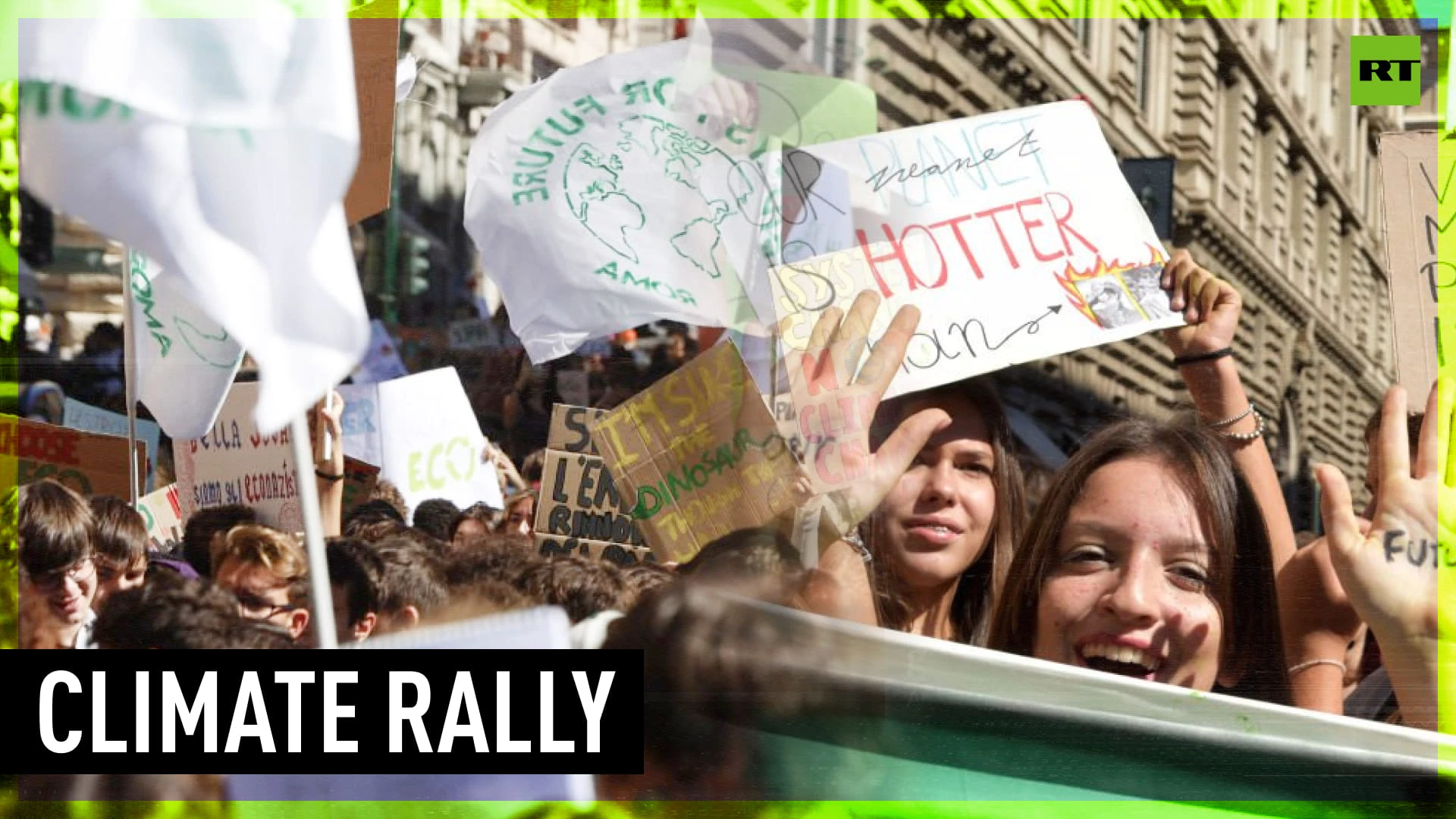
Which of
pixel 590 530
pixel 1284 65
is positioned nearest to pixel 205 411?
pixel 590 530

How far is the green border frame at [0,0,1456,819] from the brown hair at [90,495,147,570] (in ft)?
0.93

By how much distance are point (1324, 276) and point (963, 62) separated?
0.97m

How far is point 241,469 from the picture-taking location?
4.41 meters

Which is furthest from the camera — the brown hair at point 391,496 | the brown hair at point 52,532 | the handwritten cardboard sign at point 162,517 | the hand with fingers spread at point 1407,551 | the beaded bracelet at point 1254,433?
the brown hair at point 391,496

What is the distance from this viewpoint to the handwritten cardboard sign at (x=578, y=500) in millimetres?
4012

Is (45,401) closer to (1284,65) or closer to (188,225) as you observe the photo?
(188,225)

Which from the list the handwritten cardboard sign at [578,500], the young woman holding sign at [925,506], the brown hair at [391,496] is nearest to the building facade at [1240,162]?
the young woman holding sign at [925,506]

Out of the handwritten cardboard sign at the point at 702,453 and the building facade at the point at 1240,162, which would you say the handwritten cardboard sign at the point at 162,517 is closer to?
the handwritten cardboard sign at the point at 702,453

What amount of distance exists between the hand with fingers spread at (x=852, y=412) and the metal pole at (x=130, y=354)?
165 cm

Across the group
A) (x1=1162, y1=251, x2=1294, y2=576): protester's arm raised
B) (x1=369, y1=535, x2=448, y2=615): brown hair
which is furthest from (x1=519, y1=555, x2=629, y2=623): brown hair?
(x1=1162, y1=251, x2=1294, y2=576): protester's arm raised

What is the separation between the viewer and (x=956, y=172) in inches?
157

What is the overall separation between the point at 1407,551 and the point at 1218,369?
0.56 metres

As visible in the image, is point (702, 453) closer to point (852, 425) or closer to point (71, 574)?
point (852, 425)
